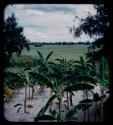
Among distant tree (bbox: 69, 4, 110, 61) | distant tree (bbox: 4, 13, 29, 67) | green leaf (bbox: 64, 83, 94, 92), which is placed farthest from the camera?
distant tree (bbox: 69, 4, 110, 61)

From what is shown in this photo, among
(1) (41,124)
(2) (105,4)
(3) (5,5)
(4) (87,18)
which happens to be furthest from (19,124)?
(4) (87,18)

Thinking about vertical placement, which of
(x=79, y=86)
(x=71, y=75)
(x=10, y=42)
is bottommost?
(x=79, y=86)

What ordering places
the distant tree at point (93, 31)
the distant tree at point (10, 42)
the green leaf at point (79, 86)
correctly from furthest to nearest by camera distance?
the distant tree at point (93, 31) → the green leaf at point (79, 86) → the distant tree at point (10, 42)

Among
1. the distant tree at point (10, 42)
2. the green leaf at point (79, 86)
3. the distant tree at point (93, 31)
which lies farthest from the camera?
the distant tree at point (93, 31)

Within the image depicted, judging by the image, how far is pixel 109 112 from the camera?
2154mm

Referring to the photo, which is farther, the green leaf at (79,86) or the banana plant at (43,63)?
the banana plant at (43,63)

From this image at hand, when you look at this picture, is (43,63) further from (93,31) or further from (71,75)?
(71,75)

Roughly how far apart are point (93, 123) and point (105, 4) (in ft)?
2.59

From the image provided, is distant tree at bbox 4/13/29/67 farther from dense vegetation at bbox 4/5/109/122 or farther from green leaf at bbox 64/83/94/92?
green leaf at bbox 64/83/94/92

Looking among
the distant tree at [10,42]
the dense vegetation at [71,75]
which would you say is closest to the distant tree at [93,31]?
the dense vegetation at [71,75]

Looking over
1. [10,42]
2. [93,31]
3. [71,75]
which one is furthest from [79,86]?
[93,31]

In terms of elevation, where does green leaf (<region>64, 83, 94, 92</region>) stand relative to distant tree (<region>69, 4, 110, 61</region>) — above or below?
below

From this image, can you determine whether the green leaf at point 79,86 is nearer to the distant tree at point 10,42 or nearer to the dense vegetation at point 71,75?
the dense vegetation at point 71,75

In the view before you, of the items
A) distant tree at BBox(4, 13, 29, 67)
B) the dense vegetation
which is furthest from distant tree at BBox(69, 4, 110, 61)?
distant tree at BBox(4, 13, 29, 67)
